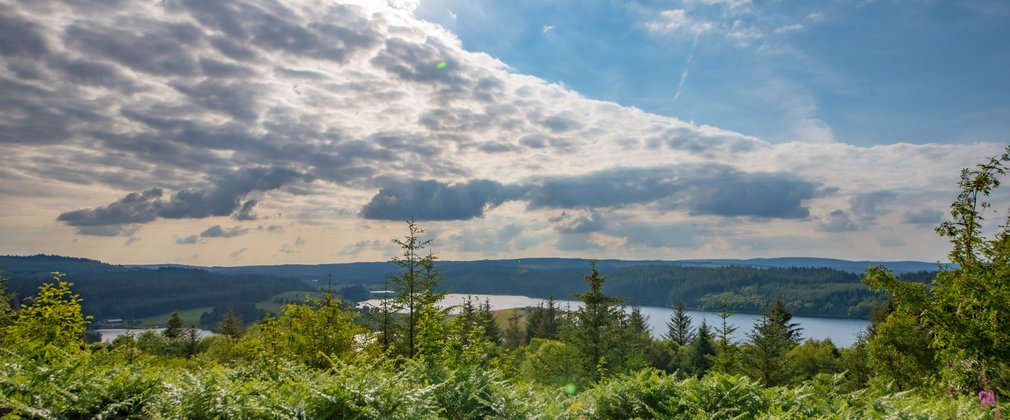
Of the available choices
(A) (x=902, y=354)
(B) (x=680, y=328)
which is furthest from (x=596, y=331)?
(B) (x=680, y=328)

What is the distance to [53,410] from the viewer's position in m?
5.37

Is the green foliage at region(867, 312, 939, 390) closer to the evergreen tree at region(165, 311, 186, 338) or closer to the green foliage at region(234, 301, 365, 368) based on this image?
the green foliage at region(234, 301, 365, 368)

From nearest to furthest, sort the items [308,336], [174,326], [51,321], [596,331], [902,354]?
[51,321] → [308,336] → [596,331] → [902,354] → [174,326]

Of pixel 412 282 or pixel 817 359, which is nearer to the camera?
pixel 412 282

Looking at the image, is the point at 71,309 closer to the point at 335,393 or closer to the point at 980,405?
the point at 335,393

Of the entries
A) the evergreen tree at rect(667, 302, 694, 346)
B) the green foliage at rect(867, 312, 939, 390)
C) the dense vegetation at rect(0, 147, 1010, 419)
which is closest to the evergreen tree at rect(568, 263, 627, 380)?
the dense vegetation at rect(0, 147, 1010, 419)

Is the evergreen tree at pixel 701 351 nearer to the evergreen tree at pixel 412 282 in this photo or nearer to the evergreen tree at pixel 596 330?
the evergreen tree at pixel 596 330

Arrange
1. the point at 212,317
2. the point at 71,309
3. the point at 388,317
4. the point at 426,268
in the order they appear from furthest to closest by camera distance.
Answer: the point at 212,317 < the point at 388,317 < the point at 426,268 < the point at 71,309

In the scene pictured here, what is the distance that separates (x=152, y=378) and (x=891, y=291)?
13938mm

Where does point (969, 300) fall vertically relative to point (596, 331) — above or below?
above

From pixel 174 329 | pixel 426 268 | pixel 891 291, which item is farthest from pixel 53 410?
pixel 174 329

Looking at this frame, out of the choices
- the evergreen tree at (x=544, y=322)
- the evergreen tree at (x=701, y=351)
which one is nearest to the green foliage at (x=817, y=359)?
the evergreen tree at (x=701, y=351)

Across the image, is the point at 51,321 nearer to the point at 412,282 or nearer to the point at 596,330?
the point at 412,282

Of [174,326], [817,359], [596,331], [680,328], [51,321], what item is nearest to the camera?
[51,321]
